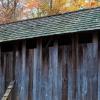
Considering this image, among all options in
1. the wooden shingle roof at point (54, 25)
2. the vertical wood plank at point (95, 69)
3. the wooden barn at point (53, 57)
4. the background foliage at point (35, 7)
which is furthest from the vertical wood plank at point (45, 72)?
the background foliage at point (35, 7)

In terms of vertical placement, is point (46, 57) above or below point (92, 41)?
below

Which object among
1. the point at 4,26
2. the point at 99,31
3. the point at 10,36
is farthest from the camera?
the point at 4,26

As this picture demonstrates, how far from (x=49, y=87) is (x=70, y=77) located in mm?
877

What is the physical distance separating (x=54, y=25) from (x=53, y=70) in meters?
1.51

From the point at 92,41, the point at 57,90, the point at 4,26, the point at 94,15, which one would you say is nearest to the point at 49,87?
the point at 57,90

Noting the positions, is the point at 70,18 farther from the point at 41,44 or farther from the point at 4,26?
the point at 4,26

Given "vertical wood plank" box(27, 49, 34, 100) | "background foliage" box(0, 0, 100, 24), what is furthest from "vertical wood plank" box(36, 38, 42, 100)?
"background foliage" box(0, 0, 100, 24)

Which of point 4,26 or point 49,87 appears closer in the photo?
point 49,87

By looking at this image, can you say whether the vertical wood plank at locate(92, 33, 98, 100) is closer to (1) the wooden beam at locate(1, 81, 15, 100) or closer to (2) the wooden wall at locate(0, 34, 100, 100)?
(2) the wooden wall at locate(0, 34, 100, 100)

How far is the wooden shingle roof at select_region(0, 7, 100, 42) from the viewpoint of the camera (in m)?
9.67

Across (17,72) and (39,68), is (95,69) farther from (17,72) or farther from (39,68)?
(17,72)

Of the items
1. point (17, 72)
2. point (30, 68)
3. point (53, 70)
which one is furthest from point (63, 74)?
point (17, 72)

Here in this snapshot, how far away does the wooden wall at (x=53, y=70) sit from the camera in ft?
31.0

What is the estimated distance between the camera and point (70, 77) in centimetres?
980
